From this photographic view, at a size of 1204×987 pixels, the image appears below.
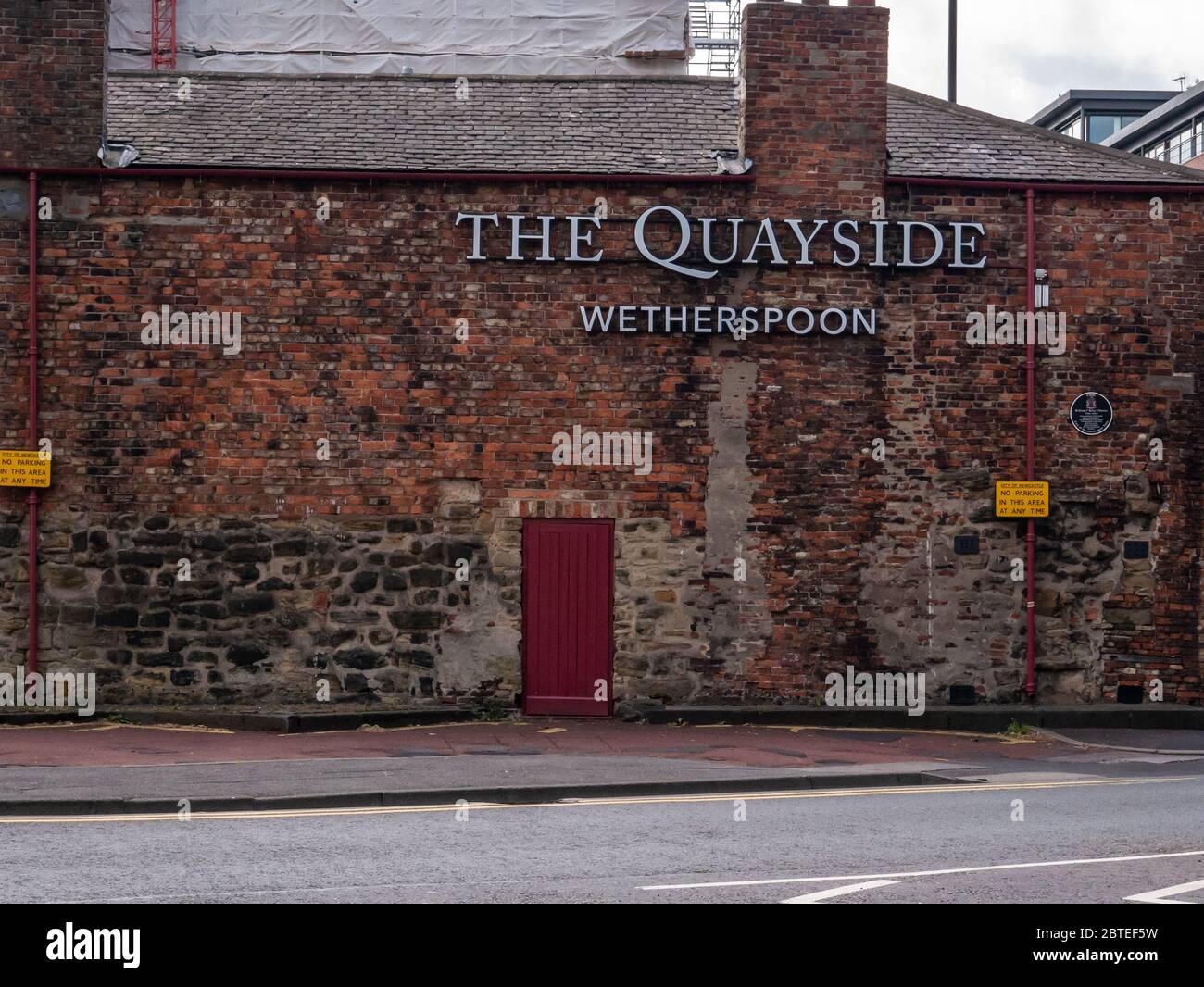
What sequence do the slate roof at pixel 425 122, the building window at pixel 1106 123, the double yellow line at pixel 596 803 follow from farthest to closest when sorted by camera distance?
1. the building window at pixel 1106 123
2. the slate roof at pixel 425 122
3. the double yellow line at pixel 596 803

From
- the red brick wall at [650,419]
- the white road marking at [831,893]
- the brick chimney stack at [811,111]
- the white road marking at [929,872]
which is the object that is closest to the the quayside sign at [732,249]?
the red brick wall at [650,419]

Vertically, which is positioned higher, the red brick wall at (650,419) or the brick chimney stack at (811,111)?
the brick chimney stack at (811,111)

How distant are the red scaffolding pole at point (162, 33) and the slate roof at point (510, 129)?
6.11 m

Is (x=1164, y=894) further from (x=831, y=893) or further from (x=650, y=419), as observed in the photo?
(x=650, y=419)

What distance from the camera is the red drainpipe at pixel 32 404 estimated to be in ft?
56.1

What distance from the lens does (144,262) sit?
17438 mm

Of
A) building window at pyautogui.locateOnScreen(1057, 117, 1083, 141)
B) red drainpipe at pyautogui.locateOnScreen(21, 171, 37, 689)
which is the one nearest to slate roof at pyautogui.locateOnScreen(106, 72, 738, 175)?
red drainpipe at pyautogui.locateOnScreen(21, 171, 37, 689)

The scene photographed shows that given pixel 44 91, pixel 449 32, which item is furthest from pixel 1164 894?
pixel 449 32

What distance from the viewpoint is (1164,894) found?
796cm

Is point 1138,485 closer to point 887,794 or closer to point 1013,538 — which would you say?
point 1013,538

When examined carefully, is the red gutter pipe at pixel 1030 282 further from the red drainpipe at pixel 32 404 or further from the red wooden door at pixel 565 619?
the red drainpipe at pixel 32 404

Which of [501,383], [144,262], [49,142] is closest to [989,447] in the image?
[501,383]

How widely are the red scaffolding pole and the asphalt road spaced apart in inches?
720

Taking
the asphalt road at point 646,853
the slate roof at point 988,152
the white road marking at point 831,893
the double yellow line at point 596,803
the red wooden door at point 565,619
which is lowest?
the double yellow line at point 596,803
